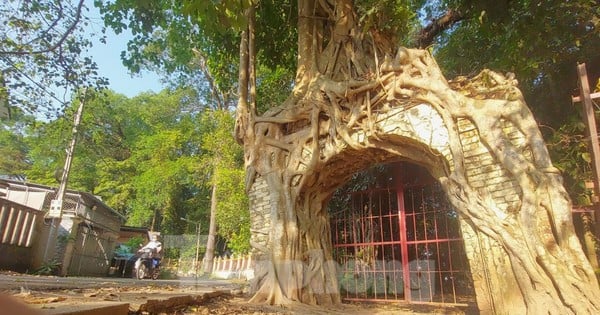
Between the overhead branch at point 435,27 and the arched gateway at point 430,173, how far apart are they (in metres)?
4.71

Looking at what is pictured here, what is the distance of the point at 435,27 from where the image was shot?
32.9ft


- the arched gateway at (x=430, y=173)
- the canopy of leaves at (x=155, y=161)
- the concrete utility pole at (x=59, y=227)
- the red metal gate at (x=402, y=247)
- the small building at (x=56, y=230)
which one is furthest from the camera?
the canopy of leaves at (x=155, y=161)

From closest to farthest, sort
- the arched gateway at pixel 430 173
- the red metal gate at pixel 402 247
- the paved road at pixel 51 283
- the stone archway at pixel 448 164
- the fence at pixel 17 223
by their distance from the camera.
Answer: the arched gateway at pixel 430 173 < the stone archway at pixel 448 164 < the paved road at pixel 51 283 < the red metal gate at pixel 402 247 < the fence at pixel 17 223

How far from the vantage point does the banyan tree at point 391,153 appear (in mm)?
4059

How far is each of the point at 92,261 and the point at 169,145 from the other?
9212 mm

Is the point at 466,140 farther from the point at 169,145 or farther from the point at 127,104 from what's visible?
the point at 127,104

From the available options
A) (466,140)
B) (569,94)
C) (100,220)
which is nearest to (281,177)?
(466,140)

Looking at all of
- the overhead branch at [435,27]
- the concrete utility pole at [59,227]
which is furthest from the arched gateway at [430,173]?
the concrete utility pole at [59,227]

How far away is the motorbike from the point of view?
508 inches

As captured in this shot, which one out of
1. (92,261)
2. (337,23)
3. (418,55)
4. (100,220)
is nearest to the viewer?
(418,55)

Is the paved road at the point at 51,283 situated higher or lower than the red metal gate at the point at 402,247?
lower

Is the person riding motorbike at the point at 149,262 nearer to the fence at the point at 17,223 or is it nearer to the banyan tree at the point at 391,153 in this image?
the fence at the point at 17,223

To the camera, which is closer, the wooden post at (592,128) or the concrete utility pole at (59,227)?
the wooden post at (592,128)

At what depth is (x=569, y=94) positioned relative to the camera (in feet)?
23.2
